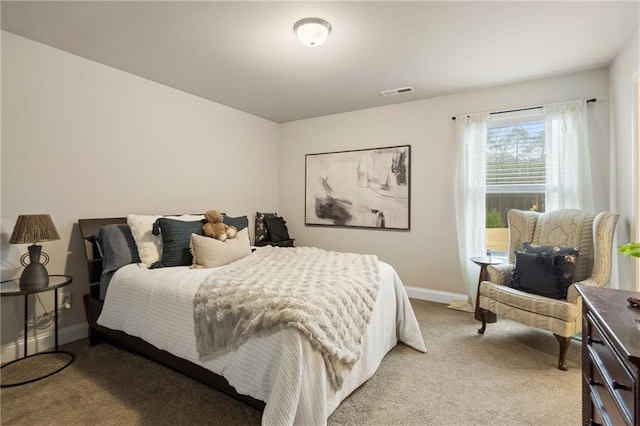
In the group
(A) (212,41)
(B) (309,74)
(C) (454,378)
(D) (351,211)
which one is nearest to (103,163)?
(A) (212,41)

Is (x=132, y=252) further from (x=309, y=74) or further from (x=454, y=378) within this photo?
(x=454, y=378)

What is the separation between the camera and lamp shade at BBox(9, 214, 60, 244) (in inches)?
82.4

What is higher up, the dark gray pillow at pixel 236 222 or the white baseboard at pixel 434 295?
the dark gray pillow at pixel 236 222

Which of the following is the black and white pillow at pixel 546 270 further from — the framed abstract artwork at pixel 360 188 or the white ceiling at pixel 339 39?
the white ceiling at pixel 339 39

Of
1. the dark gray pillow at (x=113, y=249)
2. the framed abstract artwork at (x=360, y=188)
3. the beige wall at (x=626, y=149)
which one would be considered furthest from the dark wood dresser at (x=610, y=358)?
the dark gray pillow at (x=113, y=249)

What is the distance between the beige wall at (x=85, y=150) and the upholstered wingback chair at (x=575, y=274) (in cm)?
329

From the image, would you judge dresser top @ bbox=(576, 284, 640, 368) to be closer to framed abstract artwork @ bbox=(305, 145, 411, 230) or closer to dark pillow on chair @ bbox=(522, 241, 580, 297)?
dark pillow on chair @ bbox=(522, 241, 580, 297)

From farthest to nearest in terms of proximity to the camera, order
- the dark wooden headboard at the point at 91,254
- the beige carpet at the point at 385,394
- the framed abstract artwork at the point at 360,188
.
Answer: the framed abstract artwork at the point at 360,188 < the dark wooden headboard at the point at 91,254 < the beige carpet at the point at 385,394

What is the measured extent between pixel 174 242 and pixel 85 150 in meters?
1.20

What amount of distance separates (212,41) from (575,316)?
3.43m

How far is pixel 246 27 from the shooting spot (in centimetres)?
222

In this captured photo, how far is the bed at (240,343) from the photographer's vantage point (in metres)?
1.39

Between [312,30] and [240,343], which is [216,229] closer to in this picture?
[240,343]

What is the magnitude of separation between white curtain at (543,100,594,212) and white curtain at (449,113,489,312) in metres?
0.58
